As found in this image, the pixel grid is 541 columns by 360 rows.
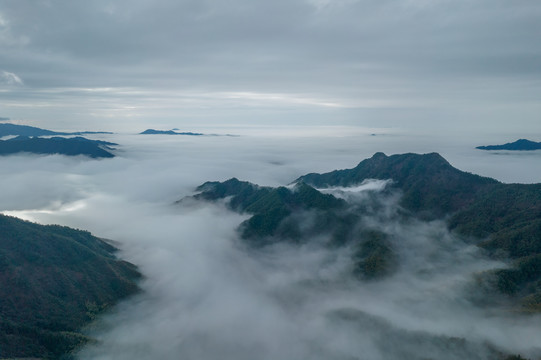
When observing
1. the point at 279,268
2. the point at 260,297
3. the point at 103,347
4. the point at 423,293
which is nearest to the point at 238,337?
the point at 260,297

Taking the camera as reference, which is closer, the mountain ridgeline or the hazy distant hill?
the hazy distant hill

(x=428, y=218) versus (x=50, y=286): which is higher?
(x=428, y=218)

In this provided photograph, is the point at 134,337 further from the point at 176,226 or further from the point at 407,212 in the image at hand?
the point at 407,212

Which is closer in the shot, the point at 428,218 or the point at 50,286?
the point at 50,286

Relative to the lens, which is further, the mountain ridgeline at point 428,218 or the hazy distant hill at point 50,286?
the mountain ridgeline at point 428,218
